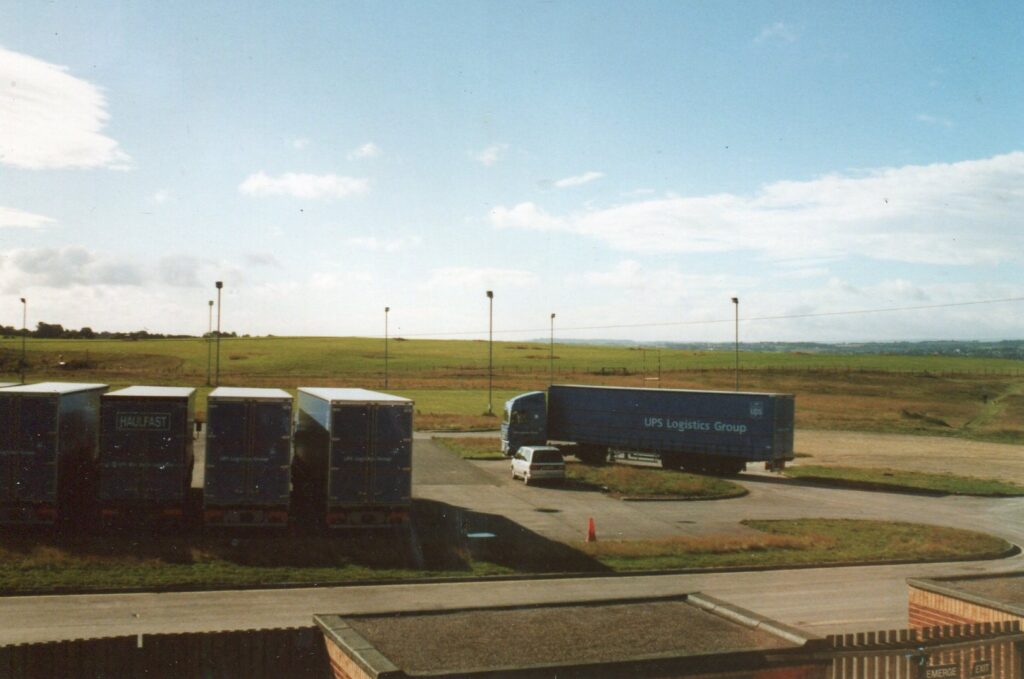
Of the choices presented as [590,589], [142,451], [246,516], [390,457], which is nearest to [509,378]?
[390,457]

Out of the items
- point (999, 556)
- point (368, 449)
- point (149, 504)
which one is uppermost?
point (368, 449)

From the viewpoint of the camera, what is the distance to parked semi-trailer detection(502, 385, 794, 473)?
45.5m

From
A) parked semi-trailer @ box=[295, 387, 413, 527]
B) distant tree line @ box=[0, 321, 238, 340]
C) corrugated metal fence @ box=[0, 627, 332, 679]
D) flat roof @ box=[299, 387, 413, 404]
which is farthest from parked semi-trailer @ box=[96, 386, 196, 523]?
distant tree line @ box=[0, 321, 238, 340]

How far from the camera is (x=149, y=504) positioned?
25.8 meters

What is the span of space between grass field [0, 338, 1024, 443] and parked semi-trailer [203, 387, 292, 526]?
40.9 meters

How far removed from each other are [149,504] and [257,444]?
3.78m

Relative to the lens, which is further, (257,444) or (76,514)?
(76,514)

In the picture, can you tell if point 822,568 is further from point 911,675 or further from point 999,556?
point 911,675

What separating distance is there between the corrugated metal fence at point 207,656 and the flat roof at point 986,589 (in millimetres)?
10339

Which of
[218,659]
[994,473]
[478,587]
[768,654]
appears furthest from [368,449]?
[994,473]

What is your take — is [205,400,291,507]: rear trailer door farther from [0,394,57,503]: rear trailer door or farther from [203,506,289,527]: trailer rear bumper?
[0,394,57,503]: rear trailer door

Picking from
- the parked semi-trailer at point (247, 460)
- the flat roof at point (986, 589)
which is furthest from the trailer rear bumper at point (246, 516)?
the flat roof at point (986, 589)

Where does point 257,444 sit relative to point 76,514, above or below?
above

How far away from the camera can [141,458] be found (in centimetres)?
2569
